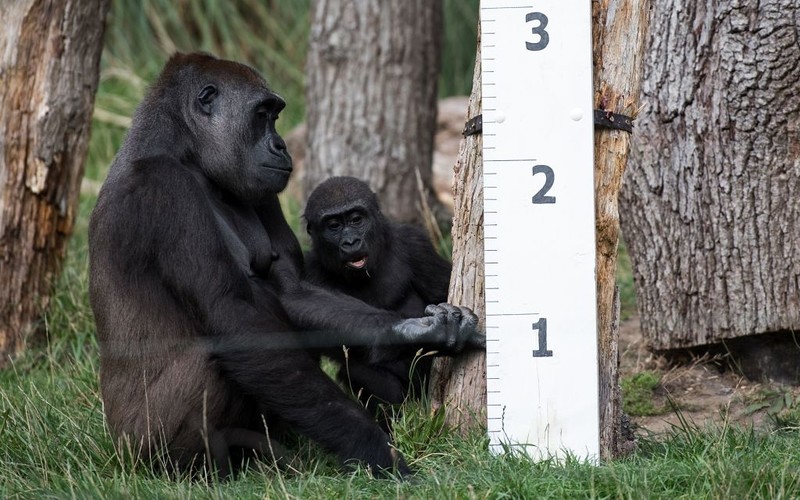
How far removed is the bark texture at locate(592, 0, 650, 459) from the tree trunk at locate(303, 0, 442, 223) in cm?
358

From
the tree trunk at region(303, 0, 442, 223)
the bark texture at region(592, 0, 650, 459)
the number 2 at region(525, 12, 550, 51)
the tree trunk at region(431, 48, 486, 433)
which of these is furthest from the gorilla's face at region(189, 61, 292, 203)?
the tree trunk at region(303, 0, 442, 223)

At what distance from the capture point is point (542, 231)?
11.1 feet

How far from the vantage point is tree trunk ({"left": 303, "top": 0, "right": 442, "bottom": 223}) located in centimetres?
709

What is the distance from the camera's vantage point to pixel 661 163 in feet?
15.8

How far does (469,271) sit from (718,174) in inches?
60.9

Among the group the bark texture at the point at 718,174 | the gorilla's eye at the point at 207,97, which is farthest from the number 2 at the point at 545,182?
the bark texture at the point at 718,174

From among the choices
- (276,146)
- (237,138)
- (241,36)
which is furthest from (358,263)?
(241,36)

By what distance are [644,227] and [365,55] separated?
2892 mm

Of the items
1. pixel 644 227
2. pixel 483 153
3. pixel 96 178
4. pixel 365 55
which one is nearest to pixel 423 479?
pixel 483 153

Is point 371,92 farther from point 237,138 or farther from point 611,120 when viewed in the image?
point 611,120

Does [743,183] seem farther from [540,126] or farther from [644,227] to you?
[540,126]

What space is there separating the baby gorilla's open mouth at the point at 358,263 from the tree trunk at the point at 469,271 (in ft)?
2.46

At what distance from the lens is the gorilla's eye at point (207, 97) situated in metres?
3.95

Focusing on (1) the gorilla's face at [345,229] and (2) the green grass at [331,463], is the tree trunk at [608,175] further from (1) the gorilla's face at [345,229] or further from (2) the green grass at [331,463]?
(1) the gorilla's face at [345,229]
